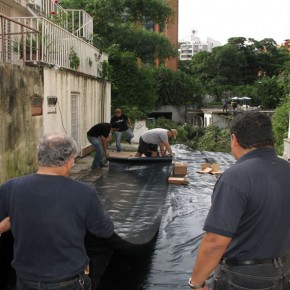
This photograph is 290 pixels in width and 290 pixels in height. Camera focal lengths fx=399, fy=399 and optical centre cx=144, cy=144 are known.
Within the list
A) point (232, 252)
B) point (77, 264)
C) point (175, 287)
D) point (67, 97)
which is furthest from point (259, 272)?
point (67, 97)

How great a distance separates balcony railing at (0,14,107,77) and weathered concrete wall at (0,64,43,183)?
0.44 meters

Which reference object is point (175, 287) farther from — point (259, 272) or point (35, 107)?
point (35, 107)

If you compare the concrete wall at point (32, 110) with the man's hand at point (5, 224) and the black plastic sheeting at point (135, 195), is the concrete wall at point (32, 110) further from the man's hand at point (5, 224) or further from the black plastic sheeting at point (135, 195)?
the man's hand at point (5, 224)

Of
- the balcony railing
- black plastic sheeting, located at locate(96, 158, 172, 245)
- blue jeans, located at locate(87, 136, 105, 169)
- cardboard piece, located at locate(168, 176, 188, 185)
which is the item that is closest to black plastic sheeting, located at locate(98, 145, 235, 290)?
black plastic sheeting, located at locate(96, 158, 172, 245)

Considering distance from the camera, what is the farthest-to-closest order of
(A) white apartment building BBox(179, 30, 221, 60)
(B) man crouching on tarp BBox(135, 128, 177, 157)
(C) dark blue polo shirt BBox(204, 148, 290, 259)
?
(A) white apartment building BBox(179, 30, 221, 60) < (B) man crouching on tarp BBox(135, 128, 177, 157) < (C) dark blue polo shirt BBox(204, 148, 290, 259)

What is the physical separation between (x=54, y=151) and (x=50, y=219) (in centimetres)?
39

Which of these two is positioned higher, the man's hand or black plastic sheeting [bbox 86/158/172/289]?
the man's hand

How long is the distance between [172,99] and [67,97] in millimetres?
23627

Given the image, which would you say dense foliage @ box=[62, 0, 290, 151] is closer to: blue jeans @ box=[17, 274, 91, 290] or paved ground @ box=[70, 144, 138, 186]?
paved ground @ box=[70, 144, 138, 186]

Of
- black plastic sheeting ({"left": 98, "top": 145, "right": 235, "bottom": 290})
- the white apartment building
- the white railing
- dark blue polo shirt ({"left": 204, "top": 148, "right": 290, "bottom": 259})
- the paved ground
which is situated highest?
the white apartment building

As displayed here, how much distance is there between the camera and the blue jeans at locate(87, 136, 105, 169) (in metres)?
9.91

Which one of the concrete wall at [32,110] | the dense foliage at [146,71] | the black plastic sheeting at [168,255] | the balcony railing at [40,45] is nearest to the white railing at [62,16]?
the balcony railing at [40,45]

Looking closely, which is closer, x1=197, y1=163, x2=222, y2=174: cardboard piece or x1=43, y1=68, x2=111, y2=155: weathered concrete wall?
x1=43, y1=68, x2=111, y2=155: weathered concrete wall

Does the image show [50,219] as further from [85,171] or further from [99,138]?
[99,138]
